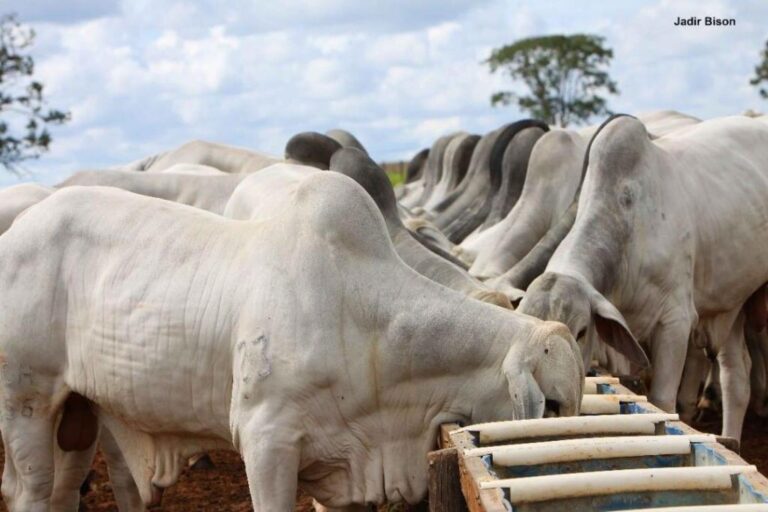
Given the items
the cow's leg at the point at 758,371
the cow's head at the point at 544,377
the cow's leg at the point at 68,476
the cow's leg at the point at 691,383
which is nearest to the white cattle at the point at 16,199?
the cow's leg at the point at 68,476

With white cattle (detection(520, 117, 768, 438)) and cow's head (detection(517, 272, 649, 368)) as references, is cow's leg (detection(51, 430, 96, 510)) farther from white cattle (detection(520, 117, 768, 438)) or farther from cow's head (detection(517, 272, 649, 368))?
white cattle (detection(520, 117, 768, 438))

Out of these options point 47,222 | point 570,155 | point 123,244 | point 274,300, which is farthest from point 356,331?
point 570,155

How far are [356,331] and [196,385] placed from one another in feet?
2.01

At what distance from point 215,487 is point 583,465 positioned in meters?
4.21

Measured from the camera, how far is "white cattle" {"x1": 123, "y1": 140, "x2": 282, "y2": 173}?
1051 centimetres

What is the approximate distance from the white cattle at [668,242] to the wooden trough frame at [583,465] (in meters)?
1.64

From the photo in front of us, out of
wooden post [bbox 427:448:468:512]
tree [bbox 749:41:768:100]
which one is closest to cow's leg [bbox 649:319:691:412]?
wooden post [bbox 427:448:468:512]

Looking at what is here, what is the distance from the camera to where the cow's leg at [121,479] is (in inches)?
212

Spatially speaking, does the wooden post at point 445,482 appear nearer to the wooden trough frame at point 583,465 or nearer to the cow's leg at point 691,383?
the wooden trough frame at point 583,465

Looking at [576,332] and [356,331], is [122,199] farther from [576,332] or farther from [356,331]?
[576,332]

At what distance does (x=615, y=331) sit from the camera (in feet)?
17.4

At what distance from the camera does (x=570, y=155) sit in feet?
26.1

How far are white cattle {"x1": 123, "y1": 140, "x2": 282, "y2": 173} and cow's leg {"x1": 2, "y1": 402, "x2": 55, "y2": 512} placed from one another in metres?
5.51

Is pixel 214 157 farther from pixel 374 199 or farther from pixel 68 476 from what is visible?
pixel 68 476
